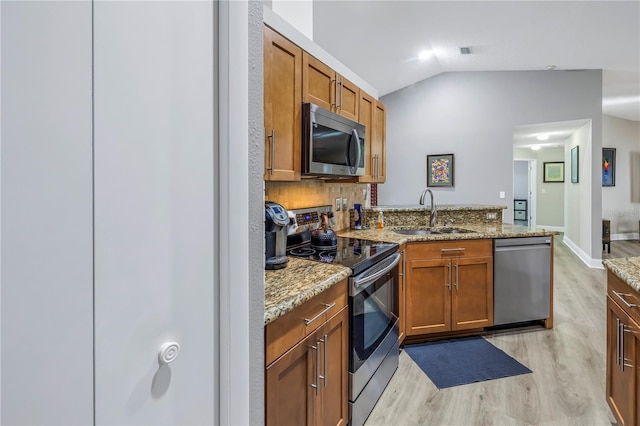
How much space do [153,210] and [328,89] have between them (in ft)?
5.75

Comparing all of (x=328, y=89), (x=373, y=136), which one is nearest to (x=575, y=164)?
(x=373, y=136)

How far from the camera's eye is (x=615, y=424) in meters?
1.78

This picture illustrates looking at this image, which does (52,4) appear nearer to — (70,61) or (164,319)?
(70,61)

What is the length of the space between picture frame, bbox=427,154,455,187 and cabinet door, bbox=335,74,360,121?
341 centimetres

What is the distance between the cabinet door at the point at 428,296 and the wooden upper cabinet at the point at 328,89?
127cm

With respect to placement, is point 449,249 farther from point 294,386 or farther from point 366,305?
point 294,386

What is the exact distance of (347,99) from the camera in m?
2.42

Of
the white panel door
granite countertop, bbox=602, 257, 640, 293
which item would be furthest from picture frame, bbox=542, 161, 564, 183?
the white panel door

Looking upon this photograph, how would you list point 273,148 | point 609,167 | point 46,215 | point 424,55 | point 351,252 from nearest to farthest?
point 46,215, point 273,148, point 351,252, point 424,55, point 609,167

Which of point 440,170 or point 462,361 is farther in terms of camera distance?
point 440,170

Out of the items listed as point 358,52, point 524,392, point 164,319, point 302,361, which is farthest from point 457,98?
point 164,319

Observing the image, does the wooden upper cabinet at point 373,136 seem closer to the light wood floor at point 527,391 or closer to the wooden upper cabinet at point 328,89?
the wooden upper cabinet at point 328,89

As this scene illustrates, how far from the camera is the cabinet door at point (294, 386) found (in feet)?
3.62

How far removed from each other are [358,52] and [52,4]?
4042mm
